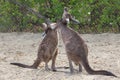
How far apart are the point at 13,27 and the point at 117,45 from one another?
143 inches

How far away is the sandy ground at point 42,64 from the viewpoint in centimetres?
666

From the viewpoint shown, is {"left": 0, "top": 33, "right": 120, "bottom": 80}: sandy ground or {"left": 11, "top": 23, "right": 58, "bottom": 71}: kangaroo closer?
{"left": 0, "top": 33, "right": 120, "bottom": 80}: sandy ground

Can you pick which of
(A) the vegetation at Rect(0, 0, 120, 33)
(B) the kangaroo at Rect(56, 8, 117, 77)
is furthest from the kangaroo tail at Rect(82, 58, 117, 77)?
(A) the vegetation at Rect(0, 0, 120, 33)

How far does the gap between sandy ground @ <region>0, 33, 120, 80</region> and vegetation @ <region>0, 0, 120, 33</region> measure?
49 centimetres

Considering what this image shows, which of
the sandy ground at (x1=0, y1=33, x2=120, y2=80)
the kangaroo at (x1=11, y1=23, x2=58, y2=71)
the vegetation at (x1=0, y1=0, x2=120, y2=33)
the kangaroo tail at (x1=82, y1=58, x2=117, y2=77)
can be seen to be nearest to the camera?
the kangaroo tail at (x1=82, y1=58, x2=117, y2=77)

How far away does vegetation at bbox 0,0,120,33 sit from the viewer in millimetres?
10719

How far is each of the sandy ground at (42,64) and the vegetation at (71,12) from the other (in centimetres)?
49

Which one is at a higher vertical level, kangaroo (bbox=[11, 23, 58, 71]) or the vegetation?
the vegetation

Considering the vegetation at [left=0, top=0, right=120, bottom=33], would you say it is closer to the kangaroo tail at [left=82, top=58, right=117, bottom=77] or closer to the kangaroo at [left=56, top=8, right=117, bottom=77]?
the kangaroo at [left=56, top=8, right=117, bottom=77]

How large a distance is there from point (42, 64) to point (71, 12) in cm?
309

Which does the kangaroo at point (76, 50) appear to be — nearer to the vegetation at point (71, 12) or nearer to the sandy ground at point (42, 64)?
the sandy ground at point (42, 64)

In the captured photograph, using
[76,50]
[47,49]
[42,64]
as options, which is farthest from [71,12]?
[76,50]

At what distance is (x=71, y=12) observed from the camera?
1059 centimetres

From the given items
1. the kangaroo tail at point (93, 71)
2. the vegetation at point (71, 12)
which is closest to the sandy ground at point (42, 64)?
the kangaroo tail at point (93, 71)
